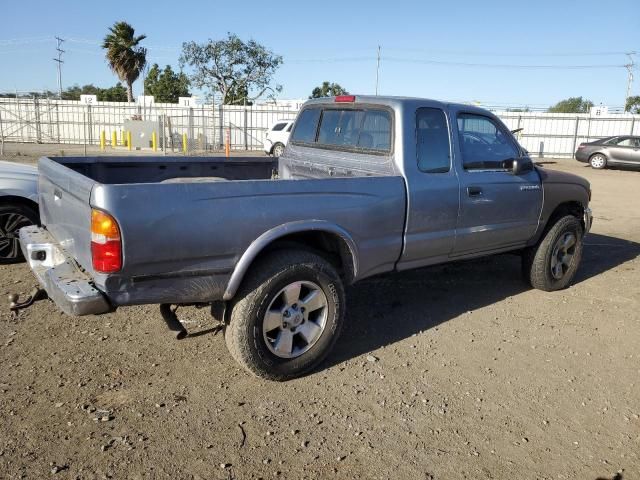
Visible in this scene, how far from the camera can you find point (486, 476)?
Answer: 106 inches

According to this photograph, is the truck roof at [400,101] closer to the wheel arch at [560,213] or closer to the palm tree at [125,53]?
the wheel arch at [560,213]

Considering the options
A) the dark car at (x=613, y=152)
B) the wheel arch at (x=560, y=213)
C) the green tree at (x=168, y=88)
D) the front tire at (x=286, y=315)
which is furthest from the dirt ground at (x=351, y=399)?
the green tree at (x=168, y=88)

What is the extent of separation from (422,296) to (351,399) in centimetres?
213

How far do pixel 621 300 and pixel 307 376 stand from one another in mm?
3643

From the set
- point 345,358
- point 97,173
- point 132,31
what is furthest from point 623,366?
point 132,31

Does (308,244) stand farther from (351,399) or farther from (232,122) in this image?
(232,122)

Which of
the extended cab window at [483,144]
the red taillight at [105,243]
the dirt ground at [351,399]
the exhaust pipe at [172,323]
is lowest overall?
the dirt ground at [351,399]

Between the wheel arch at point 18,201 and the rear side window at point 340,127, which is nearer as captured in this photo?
the rear side window at point 340,127

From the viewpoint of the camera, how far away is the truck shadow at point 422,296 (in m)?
4.30

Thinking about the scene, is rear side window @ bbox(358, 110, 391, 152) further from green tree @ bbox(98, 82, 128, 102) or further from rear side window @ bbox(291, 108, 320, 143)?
green tree @ bbox(98, 82, 128, 102)

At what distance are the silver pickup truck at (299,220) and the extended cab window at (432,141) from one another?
0.01m

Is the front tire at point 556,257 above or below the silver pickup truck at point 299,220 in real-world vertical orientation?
below

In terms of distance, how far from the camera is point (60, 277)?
313 cm

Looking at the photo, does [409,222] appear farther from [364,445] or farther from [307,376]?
[364,445]
